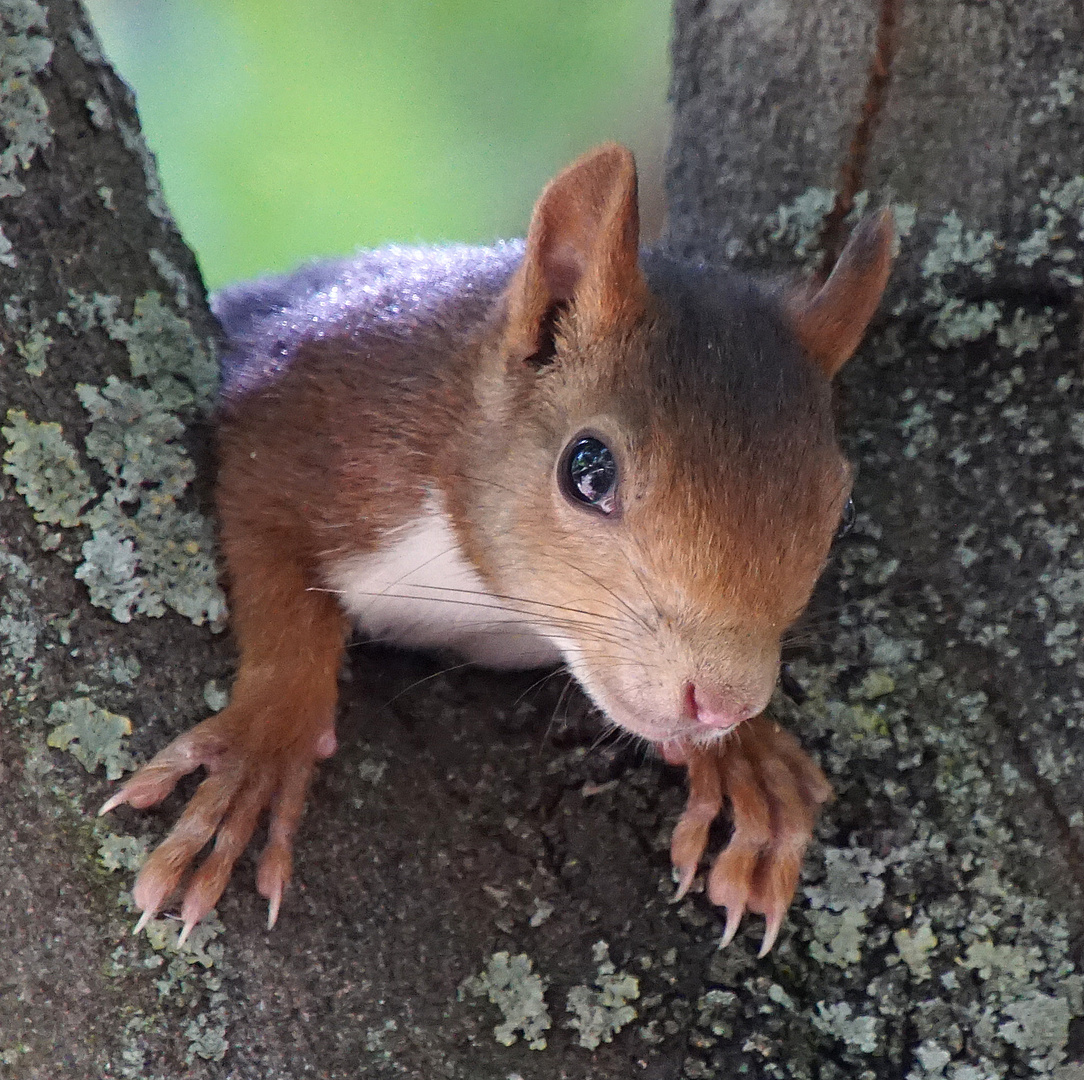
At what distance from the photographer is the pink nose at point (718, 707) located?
1458 millimetres

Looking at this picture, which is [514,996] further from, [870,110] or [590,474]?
[870,110]

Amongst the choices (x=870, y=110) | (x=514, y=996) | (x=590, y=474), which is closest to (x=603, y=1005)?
(x=514, y=996)

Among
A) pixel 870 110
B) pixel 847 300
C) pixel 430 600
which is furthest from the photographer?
pixel 870 110

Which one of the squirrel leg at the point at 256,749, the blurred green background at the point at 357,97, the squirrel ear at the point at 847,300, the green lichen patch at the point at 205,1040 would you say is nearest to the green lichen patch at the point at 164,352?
the squirrel leg at the point at 256,749

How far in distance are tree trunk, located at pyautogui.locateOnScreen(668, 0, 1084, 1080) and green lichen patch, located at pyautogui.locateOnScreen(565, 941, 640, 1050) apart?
10 centimetres

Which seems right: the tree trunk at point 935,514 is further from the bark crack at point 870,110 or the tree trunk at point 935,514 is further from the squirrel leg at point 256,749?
the squirrel leg at point 256,749

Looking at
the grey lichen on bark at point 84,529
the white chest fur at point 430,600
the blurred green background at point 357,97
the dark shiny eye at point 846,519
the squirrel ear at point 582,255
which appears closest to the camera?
the grey lichen on bark at point 84,529

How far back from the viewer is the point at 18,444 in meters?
1.42

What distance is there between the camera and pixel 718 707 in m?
1.46

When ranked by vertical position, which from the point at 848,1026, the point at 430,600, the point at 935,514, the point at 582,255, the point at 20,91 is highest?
the point at 20,91

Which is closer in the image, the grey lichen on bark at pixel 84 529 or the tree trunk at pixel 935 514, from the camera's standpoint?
the grey lichen on bark at pixel 84 529

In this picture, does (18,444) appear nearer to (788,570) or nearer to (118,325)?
(118,325)

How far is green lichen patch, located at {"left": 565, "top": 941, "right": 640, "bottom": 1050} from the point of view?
1432 millimetres

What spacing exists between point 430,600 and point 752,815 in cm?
56
